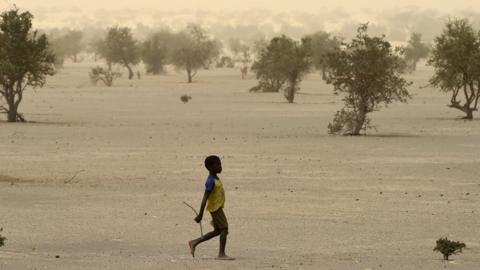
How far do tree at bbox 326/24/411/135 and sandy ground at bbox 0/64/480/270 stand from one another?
1232 millimetres

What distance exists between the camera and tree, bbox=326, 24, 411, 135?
39.9m

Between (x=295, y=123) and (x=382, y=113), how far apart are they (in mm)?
10921

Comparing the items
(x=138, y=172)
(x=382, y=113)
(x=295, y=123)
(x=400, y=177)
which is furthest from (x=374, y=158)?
(x=382, y=113)

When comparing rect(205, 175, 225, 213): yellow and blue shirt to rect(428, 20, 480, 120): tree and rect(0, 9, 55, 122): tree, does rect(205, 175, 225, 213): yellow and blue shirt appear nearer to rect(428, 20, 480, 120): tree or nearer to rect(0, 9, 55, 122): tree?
rect(0, 9, 55, 122): tree

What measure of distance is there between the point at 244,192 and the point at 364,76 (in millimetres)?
18561

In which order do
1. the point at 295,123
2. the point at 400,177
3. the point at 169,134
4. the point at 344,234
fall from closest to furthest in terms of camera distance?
1. the point at 344,234
2. the point at 400,177
3. the point at 169,134
4. the point at 295,123

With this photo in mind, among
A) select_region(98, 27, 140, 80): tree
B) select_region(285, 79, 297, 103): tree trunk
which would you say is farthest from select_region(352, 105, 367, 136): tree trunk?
select_region(98, 27, 140, 80): tree

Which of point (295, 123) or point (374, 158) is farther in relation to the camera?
point (295, 123)

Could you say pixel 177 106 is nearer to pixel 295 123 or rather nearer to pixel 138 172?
pixel 295 123

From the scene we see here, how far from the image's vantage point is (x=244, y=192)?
22.2 meters

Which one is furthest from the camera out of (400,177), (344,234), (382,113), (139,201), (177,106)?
(177,106)

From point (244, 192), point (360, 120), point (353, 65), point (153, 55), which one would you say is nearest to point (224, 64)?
point (153, 55)

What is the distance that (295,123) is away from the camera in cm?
4669

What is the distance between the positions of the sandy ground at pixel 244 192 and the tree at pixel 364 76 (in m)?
1.23
